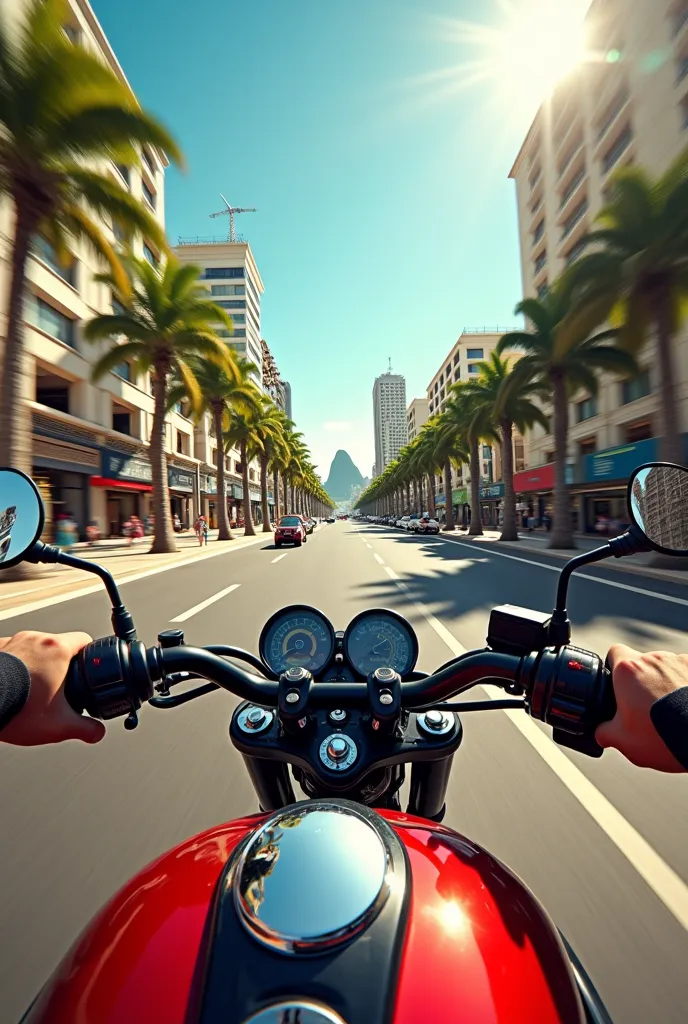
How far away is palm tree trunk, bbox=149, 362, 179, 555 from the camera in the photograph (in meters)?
19.8

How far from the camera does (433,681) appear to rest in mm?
1388

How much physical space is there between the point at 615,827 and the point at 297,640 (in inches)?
73.1

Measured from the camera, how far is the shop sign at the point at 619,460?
20.0 m

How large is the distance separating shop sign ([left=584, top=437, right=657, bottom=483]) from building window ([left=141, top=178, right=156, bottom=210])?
33.0m

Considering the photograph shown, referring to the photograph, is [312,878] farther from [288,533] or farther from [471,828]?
[288,533]

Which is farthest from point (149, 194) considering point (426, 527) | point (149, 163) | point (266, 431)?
point (426, 527)

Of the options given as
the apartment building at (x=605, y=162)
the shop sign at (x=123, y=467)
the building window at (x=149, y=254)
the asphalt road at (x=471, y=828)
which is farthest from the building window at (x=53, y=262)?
the asphalt road at (x=471, y=828)

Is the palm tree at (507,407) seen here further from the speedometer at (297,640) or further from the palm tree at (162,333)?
the speedometer at (297,640)

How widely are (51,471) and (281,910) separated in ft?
85.7

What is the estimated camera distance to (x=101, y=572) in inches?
56.4

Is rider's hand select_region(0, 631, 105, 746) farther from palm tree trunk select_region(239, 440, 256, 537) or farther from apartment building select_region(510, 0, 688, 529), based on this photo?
palm tree trunk select_region(239, 440, 256, 537)

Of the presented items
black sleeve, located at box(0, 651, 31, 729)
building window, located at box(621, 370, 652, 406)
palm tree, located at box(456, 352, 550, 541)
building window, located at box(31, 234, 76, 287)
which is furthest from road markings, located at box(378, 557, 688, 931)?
building window, located at box(621, 370, 652, 406)

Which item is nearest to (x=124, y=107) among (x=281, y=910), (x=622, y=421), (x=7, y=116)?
(x=7, y=116)

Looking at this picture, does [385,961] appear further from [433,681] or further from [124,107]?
[124,107]
